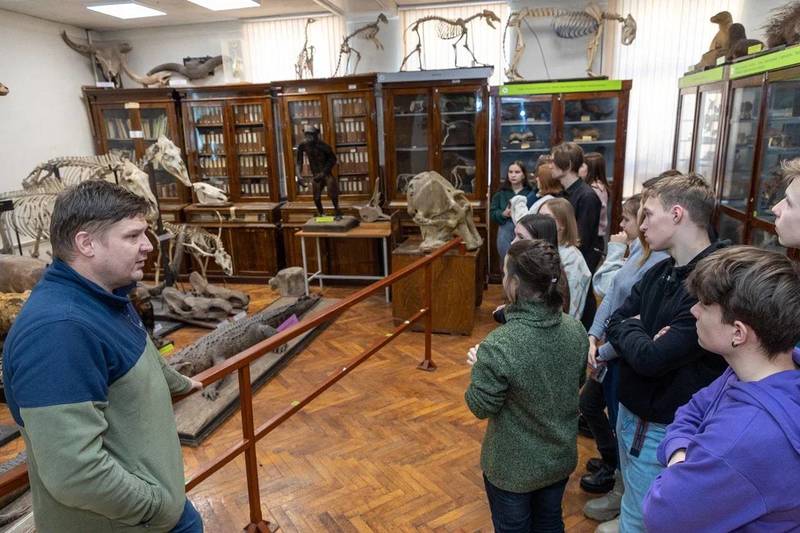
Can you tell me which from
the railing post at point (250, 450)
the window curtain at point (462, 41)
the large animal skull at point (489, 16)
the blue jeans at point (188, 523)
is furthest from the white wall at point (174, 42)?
the blue jeans at point (188, 523)

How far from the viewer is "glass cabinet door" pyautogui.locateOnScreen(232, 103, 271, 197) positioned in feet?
23.6

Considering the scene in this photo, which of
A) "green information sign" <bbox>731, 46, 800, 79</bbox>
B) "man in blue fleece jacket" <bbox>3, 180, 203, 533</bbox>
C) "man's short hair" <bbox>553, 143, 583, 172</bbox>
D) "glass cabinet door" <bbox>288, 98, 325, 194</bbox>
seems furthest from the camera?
"glass cabinet door" <bbox>288, 98, 325, 194</bbox>

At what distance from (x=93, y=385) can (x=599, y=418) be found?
235cm

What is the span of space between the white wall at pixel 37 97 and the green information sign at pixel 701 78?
25.7 ft

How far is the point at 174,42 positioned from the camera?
24.7ft

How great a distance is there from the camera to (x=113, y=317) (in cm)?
129

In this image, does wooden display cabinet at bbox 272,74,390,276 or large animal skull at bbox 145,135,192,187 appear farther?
wooden display cabinet at bbox 272,74,390,276

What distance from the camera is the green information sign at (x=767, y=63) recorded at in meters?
3.57

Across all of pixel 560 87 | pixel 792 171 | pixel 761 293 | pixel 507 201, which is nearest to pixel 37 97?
pixel 507 201

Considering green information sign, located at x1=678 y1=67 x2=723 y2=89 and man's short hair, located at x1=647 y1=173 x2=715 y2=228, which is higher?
green information sign, located at x1=678 y1=67 x2=723 y2=89

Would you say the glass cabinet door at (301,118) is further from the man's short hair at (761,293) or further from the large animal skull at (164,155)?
the man's short hair at (761,293)

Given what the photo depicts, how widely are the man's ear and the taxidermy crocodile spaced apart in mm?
2568

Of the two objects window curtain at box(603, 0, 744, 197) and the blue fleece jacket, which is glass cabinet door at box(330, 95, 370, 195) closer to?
window curtain at box(603, 0, 744, 197)

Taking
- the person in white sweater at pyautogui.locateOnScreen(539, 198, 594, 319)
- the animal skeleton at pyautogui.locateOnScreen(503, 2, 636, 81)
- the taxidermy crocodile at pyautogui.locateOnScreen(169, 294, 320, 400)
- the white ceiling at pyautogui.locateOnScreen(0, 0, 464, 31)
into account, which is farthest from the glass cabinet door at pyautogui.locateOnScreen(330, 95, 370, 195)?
the person in white sweater at pyautogui.locateOnScreen(539, 198, 594, 319)
